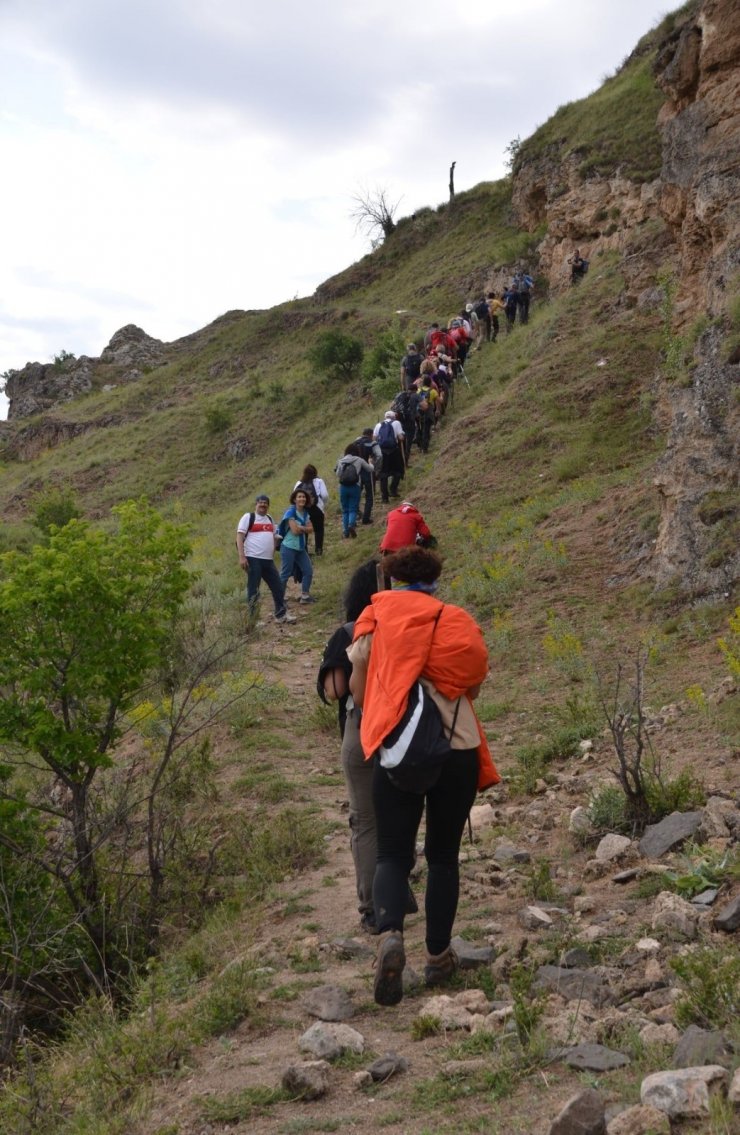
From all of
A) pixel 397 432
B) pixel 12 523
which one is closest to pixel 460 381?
pixel 397 432

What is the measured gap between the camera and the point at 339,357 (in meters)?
33.9

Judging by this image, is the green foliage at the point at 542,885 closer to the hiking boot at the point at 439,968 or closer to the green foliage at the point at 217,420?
the hiking boot at the point at 439,968

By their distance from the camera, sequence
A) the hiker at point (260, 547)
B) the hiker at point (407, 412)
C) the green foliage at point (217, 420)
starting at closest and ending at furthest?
the hiker at point (260, 547), the hiker at point (407, 412), the green foliage at point (217, 420)

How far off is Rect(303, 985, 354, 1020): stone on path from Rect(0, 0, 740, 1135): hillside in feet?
0.21

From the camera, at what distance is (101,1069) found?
346 cm

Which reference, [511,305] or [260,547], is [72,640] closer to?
[260,547]

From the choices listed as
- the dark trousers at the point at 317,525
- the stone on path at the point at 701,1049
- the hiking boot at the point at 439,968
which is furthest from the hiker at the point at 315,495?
the stone on path at the point at 701,1049

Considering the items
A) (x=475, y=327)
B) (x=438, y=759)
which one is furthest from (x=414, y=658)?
(x=475, y=327)

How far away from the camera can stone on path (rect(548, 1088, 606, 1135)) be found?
2277mm

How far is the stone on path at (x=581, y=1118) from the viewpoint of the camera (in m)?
2.28

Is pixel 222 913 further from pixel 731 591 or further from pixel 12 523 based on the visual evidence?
pixel 12 523

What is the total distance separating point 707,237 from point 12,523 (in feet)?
85.9

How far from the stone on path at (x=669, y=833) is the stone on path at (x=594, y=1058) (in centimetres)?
175

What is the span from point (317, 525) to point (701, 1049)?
11.9m
